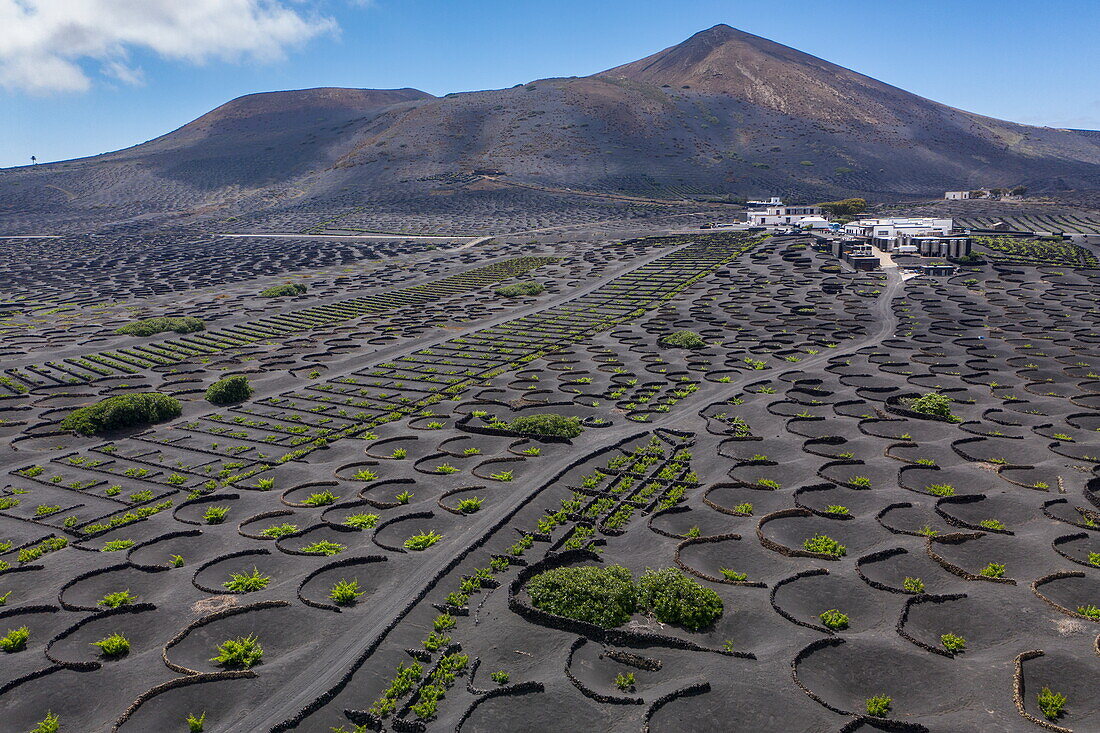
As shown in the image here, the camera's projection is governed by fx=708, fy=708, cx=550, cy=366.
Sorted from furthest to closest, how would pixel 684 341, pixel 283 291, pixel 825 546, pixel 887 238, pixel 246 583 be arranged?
pixel 887 238
pixel 283 291
pixel 684 341
pixel 825 546
pixel 246 583

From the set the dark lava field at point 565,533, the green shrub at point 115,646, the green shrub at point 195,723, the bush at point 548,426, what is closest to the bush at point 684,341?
the dark lava field at point 565,533

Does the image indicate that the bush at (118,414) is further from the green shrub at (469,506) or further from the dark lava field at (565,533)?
the green shrub at (469,506)

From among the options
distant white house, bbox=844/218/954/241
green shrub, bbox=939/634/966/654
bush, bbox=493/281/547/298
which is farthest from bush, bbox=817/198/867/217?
green shrub, bbox=939/634/966/654

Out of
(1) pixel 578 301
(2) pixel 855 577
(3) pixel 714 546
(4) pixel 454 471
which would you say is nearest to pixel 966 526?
(2) pixel 855 577

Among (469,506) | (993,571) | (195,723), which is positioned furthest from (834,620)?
(195,723)

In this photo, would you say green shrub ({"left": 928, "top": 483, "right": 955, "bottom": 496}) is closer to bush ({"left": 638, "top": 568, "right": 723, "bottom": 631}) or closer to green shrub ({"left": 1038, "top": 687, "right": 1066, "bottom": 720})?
green shrub ({"left": 1038, "top": 687, "right": 1066, "bottom": 720})

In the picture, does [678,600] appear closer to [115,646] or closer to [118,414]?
[115,646]
